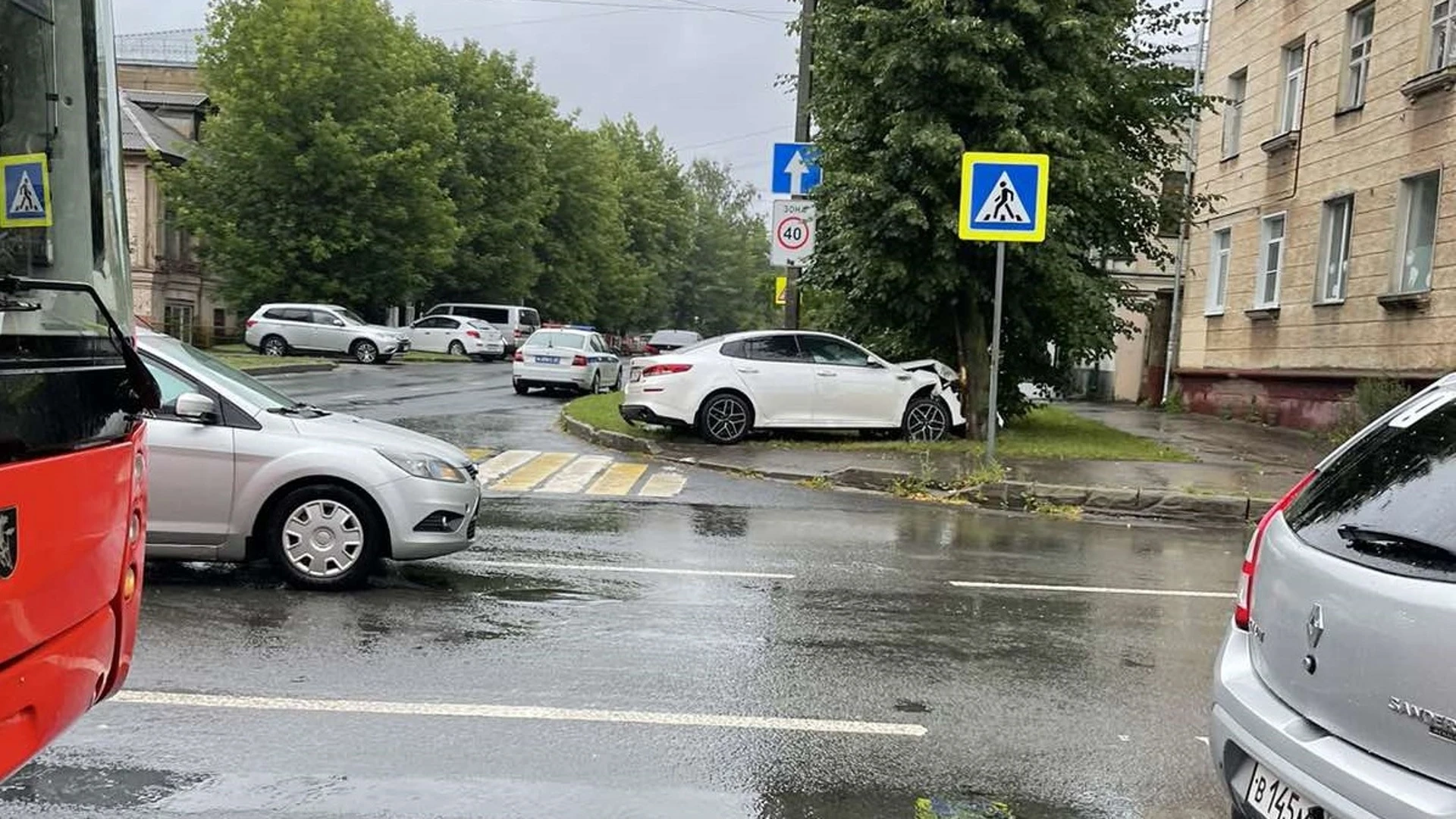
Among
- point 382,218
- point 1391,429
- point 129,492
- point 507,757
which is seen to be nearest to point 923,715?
point 507,757

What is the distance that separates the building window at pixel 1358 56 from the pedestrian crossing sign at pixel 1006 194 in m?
10.3

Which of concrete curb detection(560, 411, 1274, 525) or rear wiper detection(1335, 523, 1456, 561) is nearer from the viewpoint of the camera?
rear wiper detection(1335, 523, 1456, 561)

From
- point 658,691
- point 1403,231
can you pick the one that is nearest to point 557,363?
point 1403,231

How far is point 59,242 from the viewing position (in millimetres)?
3217

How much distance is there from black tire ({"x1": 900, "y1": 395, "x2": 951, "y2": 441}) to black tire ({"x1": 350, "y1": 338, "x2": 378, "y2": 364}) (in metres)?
22.2

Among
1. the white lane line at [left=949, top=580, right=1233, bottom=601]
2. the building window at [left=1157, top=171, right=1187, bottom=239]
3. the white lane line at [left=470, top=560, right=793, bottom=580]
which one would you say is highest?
the building window at [left=1157, top=171, right=1187, bottom=239]

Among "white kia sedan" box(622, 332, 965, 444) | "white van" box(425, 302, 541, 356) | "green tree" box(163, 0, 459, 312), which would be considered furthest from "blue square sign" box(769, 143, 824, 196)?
"white van" box(425, 302, 541, 356)

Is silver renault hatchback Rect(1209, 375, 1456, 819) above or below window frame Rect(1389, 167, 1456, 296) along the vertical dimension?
below

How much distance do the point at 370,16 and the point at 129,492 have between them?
38.1 metres

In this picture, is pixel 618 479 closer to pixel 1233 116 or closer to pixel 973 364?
pixel 973 364

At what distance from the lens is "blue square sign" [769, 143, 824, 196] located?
52.1 ft

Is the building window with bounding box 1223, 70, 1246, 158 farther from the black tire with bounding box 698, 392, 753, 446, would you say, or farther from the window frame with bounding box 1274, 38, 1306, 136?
the black tire with bounding box 698, 392, 753, 446

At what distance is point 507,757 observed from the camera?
14.1ft

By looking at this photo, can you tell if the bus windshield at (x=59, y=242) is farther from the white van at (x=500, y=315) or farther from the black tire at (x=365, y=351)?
the white van at (x=500, y=315)
